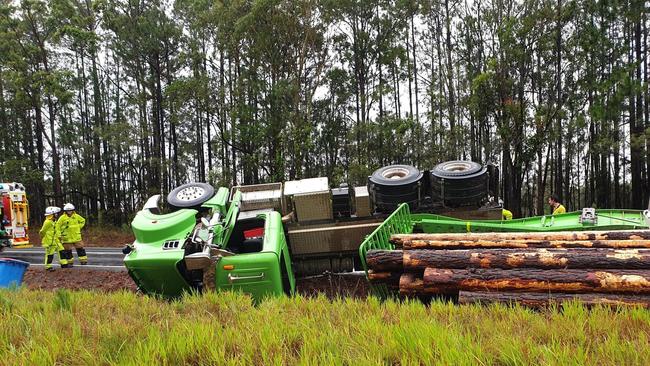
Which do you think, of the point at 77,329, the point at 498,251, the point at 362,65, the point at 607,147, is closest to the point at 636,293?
the point at 498,251

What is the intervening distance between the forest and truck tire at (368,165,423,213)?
12267 millimetres

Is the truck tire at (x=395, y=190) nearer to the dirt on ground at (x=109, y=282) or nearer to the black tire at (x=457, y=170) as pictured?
the black tire at (x=457, y=170)

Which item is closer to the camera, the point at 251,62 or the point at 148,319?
the point at 148,319

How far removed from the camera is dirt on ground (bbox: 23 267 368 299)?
7.91 metres

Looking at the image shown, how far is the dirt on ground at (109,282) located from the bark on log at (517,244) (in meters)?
2.30

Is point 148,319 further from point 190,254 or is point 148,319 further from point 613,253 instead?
point 613,253

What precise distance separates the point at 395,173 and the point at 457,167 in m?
1.09

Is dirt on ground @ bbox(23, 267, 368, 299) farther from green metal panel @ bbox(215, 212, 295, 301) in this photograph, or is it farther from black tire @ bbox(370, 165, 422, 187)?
green metal panel @ bbox(215, 212, 295, 301)

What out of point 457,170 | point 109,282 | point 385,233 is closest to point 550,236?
point 385,233

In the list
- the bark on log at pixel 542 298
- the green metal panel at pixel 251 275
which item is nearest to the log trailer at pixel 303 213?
the green metal panel at pixel 251 275

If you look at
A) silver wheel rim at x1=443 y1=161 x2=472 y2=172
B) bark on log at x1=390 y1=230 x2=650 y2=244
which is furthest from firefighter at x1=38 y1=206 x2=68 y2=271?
silver wheel rim at x1=443 y1=161 x2=472 y2=172

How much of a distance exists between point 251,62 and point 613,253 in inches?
846

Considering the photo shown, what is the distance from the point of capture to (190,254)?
16.9 feet

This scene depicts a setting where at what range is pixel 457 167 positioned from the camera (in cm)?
808
